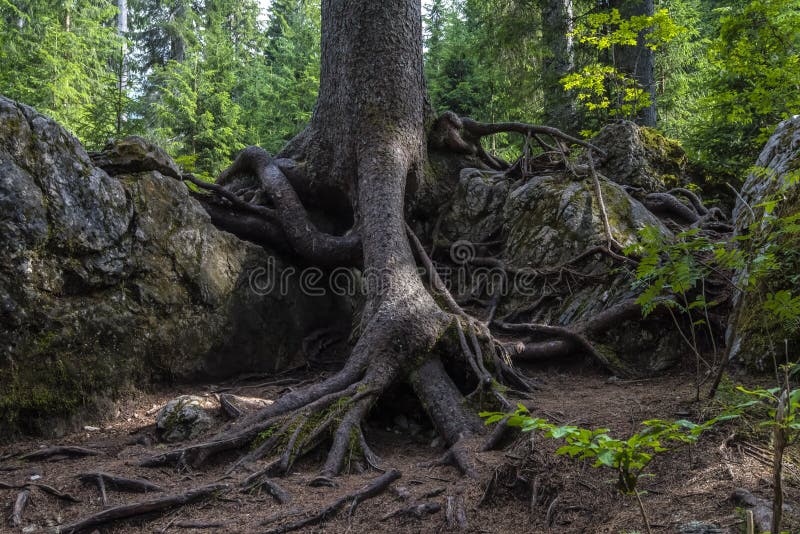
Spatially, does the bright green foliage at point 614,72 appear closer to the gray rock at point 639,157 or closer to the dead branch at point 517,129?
the gray rock at point 639,157

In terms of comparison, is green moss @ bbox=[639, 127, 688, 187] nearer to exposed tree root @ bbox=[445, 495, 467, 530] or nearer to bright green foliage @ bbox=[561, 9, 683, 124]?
bright green foliage @ bbox=[561, 9, 683, 124]

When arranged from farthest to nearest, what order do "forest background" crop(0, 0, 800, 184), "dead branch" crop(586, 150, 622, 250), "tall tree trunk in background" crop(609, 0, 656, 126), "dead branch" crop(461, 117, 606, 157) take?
"tall tree trunk in background" crop(609, 0, 656, 126) < "forest background" crop(0, 0, 800, 184) < "dead branch" crop(461, 117, 606, 157) < "dead branch" crop(586, 150, 622, 250)

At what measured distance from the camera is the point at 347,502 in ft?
10.3

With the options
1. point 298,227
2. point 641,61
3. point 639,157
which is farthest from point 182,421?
point 641,61

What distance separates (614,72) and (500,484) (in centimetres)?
922

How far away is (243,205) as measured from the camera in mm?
7105

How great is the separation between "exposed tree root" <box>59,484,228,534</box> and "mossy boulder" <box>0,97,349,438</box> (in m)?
2.13

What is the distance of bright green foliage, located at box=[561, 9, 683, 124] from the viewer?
917cm

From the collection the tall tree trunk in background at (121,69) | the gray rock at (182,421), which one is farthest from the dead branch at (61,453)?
the tall tree trunk in background at (121,69)

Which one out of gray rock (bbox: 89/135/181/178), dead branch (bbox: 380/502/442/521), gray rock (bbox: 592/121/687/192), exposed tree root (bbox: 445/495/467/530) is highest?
gray rock (bbox: 592/121/687/192)

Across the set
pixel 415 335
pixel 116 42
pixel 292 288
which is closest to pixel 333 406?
pixel 415 335

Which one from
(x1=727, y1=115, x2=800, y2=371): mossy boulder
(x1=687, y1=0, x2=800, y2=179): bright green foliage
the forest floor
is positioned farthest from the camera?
(x1=687, y1=0, x2=800, y2=179): bright green foliage

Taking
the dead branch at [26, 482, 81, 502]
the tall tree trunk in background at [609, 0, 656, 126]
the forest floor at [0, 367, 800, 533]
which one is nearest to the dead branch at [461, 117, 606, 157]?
the tall tree trunk in background at [609, 0, 656, 126]

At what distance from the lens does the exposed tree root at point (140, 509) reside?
2.90 metres
